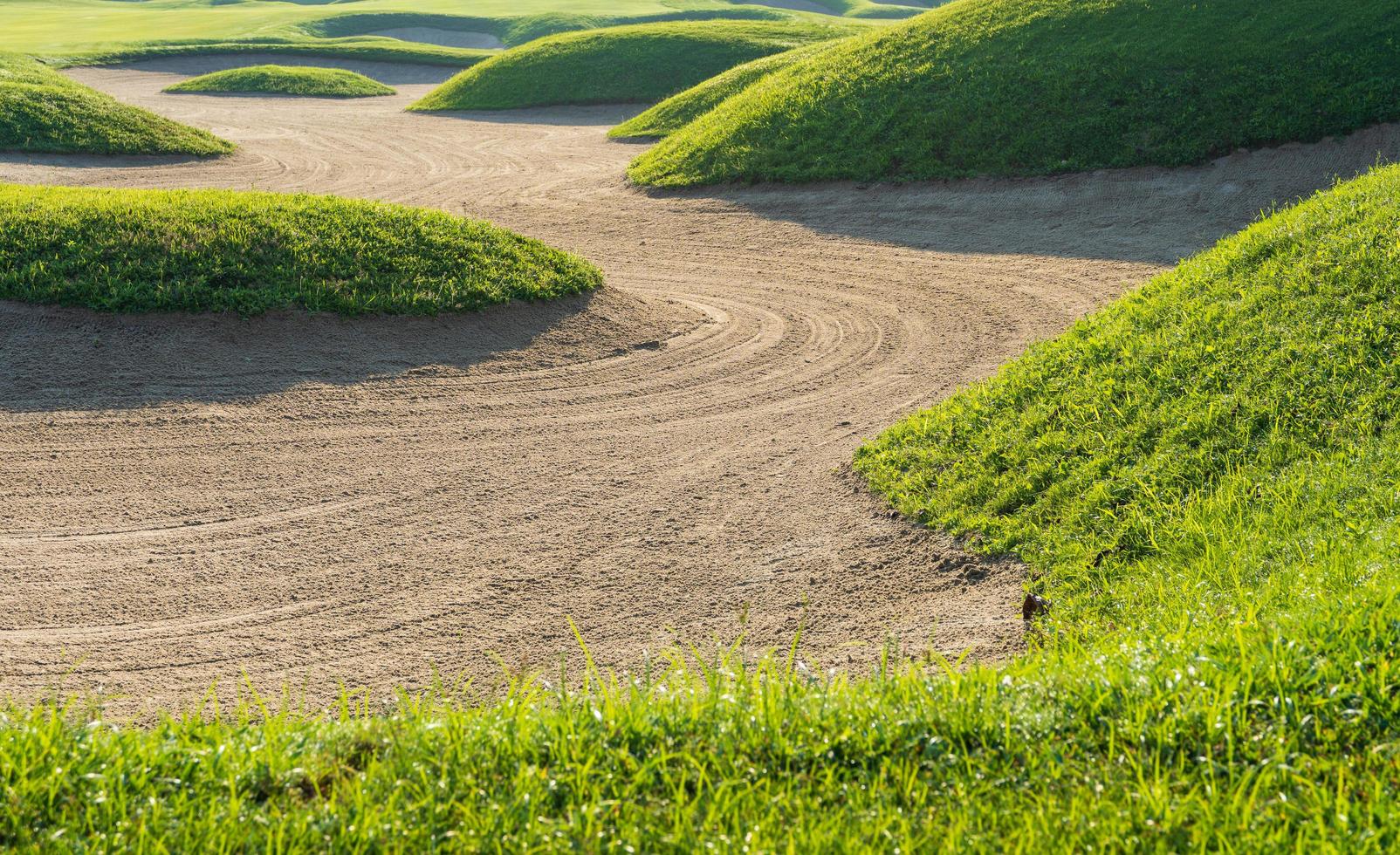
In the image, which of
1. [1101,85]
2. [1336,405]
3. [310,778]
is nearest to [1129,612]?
[1336,405]

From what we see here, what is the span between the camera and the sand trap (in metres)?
→ 57.1

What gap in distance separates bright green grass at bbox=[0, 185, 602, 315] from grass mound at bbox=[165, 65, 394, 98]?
21.8 meters

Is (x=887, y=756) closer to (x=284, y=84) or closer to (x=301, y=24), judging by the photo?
(x=284, y=84)

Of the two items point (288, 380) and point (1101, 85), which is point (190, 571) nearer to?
point (288, 380)

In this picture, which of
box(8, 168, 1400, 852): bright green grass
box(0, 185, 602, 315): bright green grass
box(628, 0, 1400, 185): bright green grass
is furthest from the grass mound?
box(8, 168, 1400, 852): bright green grass

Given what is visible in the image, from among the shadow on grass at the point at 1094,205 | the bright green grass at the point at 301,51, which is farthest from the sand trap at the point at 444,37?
the shadow on grass at the point at 1094,205

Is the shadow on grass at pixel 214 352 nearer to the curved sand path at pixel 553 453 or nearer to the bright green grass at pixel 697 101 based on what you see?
the curved sand path at pixel 553 453

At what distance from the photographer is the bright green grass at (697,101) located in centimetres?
2206

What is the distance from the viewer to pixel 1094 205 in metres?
14.5

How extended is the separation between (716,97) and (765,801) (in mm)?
20498

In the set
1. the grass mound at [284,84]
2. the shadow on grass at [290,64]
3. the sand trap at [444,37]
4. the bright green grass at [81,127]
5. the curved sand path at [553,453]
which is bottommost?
the curved sand path at [553,453]

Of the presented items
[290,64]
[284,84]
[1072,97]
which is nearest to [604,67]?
[284,84]

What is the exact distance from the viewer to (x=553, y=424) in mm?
8602

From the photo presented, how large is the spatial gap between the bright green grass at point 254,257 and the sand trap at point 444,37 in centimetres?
4893
